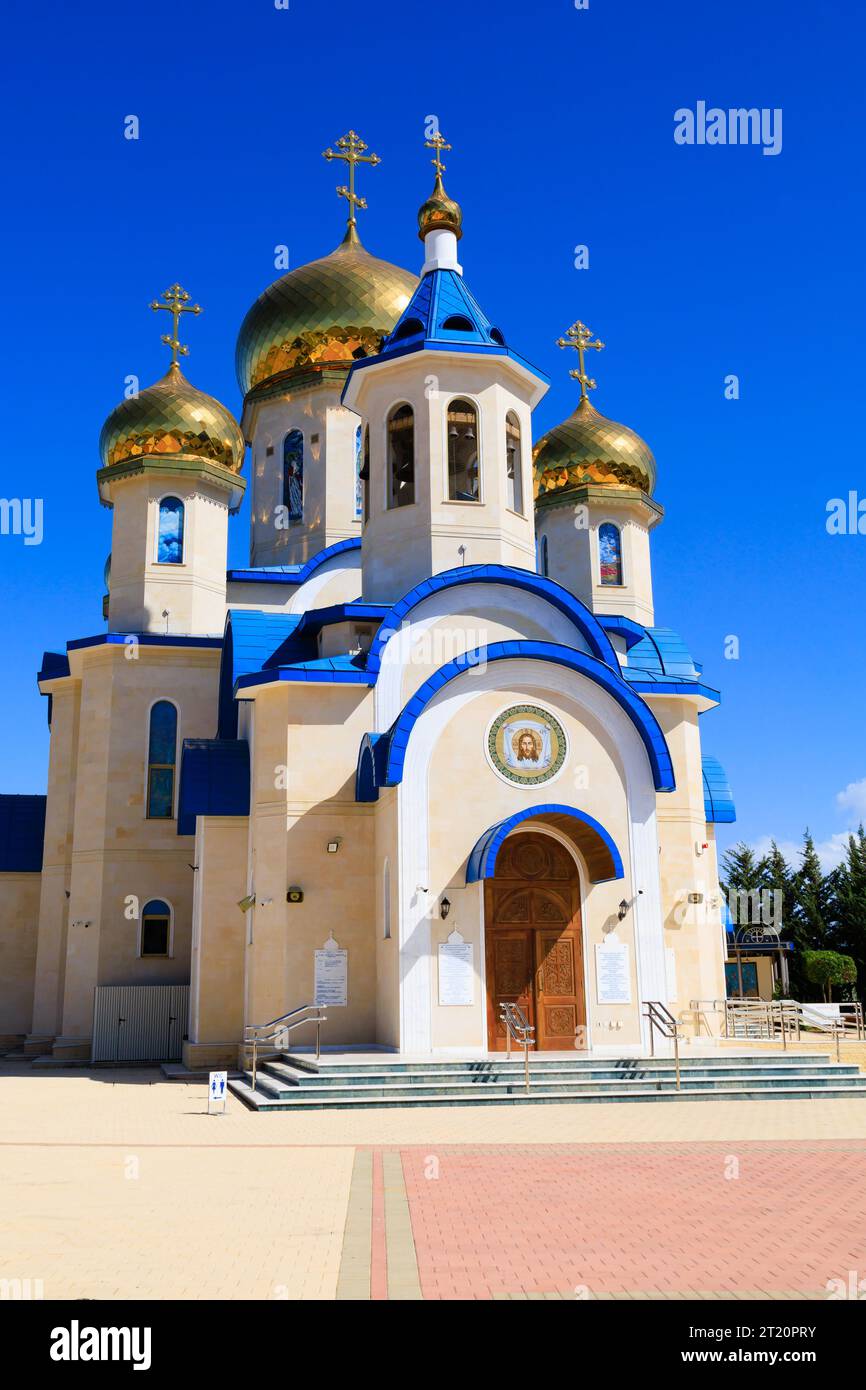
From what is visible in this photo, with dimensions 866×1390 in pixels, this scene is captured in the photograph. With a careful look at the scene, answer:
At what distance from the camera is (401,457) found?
1895 cm

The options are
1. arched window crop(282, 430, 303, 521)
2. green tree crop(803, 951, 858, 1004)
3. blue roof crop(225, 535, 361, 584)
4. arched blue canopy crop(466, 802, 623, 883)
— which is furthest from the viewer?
green tree crop(803, 951, 858, 1004)

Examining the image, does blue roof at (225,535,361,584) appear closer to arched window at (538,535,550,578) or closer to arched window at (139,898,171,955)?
arched window at (538,535,550,578)

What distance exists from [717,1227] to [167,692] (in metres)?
16.1

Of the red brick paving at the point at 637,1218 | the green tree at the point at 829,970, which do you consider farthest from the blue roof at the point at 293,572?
the green tree at the point at 829,970

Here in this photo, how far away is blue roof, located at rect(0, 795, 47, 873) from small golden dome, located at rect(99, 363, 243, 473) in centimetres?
672

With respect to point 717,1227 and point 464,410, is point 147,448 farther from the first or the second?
point 717,1227

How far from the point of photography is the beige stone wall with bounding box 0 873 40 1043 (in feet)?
74.7

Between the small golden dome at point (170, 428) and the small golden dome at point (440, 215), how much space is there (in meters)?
5.30

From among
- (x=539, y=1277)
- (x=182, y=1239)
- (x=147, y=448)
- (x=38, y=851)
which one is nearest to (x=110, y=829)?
(x=38, y=851)

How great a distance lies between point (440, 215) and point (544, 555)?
25.5 ft

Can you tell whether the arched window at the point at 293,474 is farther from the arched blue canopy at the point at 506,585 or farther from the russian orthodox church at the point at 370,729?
the arched blue canopy at the point at 506,585

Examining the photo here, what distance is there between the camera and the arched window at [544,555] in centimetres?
2555

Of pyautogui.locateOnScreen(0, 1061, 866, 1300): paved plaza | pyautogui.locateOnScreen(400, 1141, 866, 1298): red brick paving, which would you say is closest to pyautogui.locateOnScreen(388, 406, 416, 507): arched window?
pyautogui.locateOnScreen(0, 1061, 866, 1300): paved plaza

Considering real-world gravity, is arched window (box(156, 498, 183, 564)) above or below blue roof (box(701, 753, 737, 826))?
above
